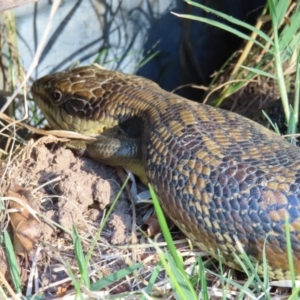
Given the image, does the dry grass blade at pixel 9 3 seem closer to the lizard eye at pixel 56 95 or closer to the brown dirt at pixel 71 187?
the brown dirt at pixel 71 187

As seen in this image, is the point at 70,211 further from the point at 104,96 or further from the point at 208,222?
the point at 104,96

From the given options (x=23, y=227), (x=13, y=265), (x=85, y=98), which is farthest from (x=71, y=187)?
(x=85, y=98)

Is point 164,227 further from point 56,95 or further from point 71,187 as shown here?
point 56,95

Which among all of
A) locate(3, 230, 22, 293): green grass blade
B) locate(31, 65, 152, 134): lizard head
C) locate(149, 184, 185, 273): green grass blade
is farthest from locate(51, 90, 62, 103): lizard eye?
locate(149, 184, 185, 273): green grass blade

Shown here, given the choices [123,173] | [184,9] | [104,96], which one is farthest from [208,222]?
[184,9]

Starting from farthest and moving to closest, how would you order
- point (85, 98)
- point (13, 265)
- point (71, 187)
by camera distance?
point (85, 98) < point (71, 187) < point (13, 265)

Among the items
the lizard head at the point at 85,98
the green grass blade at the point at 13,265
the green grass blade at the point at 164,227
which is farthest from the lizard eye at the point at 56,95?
the green grass blade at the point at 164,227

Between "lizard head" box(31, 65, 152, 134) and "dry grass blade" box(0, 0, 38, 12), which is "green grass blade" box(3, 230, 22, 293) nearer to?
Result: "dry grass blade" box(0, 0, 38, 12)

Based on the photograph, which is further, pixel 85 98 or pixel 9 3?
pixel 85 98

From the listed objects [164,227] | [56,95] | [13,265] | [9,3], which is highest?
[9,3]
